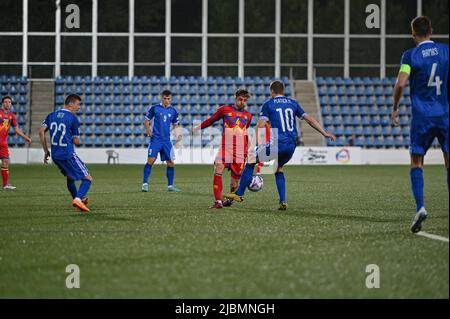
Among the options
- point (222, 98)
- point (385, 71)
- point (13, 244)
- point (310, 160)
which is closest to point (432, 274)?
point (13, 244)

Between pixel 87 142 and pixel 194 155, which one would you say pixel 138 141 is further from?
pixel 194 155

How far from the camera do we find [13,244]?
631 centimetres

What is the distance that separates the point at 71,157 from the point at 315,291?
6204 millimetres

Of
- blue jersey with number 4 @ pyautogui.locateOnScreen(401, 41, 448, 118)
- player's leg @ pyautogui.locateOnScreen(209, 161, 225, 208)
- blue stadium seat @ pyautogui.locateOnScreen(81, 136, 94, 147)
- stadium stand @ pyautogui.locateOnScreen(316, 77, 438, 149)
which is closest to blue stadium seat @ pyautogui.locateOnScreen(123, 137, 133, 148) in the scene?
blue stadium seat @ pyautogui.locateOnScreen(81, 136, 94, 147)

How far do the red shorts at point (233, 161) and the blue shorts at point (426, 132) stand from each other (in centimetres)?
400

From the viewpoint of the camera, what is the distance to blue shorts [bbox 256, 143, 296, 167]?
32.8ft

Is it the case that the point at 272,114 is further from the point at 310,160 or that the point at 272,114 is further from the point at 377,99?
the point at 377,99

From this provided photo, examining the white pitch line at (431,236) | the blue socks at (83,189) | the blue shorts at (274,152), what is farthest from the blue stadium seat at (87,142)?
the white pitch line at (431,236)

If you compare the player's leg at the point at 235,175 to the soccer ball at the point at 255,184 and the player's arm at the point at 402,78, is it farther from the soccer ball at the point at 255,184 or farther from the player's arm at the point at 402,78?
the player's arm at the point at 402,78

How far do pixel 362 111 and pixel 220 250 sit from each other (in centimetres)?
2941

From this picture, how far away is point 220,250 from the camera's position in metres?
5.88

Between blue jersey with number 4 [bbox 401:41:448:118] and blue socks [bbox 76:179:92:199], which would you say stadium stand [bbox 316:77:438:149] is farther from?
blue jersey with number 4 [bbox 401:41:448:118]

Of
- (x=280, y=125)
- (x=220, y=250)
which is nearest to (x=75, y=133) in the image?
(x=280, y=125)

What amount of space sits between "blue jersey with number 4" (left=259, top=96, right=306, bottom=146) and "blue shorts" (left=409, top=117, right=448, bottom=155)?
300cm
